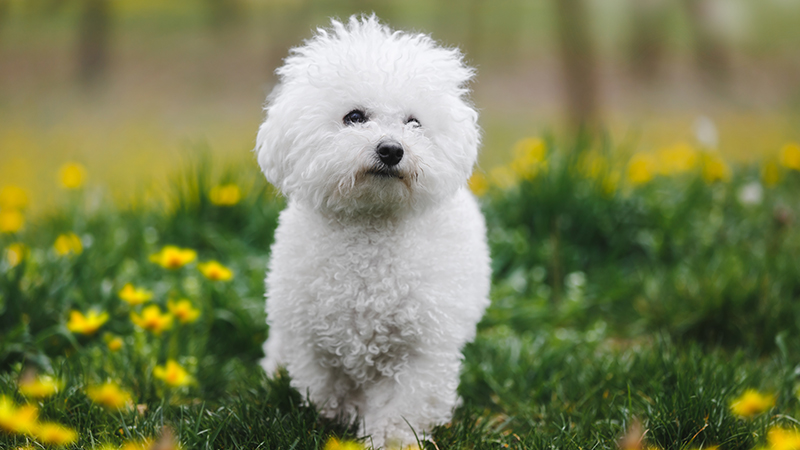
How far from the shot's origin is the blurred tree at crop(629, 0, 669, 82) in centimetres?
700

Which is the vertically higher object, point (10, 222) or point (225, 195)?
point (225, 195)

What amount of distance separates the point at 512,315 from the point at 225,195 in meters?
2.03

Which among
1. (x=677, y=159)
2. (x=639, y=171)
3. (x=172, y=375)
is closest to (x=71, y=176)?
(x=172, y=375)

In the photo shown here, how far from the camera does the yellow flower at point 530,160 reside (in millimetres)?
4332

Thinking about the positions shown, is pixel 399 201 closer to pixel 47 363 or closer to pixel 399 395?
pixel 399 395

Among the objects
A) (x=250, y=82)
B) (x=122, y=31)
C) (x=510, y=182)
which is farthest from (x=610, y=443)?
(x=122, y=31)

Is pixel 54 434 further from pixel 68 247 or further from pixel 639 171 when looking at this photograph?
pixel 639 171

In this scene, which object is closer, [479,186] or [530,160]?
[530,160]

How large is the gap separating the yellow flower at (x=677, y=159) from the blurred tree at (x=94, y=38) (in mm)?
5664

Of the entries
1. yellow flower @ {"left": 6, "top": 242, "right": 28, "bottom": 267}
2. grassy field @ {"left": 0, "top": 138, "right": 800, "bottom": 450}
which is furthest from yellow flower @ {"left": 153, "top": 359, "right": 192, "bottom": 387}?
yellow flower @ {"left": 6, "top": 242, "right": 28, "bottom": 267}

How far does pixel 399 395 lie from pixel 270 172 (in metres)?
0.89

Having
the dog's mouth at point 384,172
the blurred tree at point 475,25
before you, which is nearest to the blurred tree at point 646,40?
the blurred tree at point 475,25

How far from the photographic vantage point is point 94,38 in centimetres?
655

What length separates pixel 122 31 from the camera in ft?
21.9
